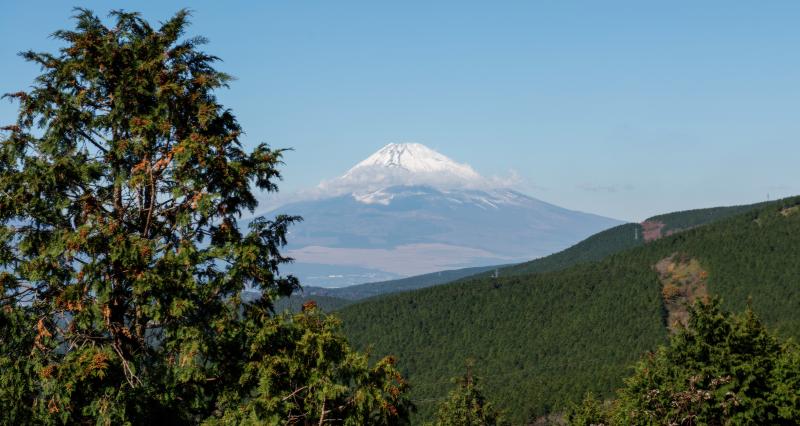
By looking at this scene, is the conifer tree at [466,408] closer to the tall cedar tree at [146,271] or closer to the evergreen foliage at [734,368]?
the evergreen foliage at [734,368]

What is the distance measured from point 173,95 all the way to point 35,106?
3.02 m

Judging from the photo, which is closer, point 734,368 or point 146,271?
point 146,271

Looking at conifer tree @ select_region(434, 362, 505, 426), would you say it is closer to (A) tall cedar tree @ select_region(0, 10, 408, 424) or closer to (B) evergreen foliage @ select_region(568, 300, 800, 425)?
(B) evergreen foliage @ select_region(568, 300, 800, 425)

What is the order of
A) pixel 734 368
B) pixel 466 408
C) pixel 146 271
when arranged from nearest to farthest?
1. pixel 146 271
2. pixel 734 368
3. pixel 466 408

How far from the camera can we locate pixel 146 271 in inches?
623

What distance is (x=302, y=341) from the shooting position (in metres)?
17.0

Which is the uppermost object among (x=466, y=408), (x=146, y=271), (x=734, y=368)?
(x=146, y=271)

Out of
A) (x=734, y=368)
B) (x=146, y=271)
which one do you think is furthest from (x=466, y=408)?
(x=146, y=271)

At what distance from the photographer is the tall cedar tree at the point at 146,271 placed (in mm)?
15922

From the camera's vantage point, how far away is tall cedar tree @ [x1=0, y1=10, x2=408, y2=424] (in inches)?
627

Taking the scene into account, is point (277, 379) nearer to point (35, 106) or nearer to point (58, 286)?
point (58, 286)

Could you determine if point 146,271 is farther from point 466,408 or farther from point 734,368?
point 466,408

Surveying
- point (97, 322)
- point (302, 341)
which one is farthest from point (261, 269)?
point (97, 322)

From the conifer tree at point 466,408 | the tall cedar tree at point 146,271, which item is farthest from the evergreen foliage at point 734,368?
the tall cedar tree at point 146,271
